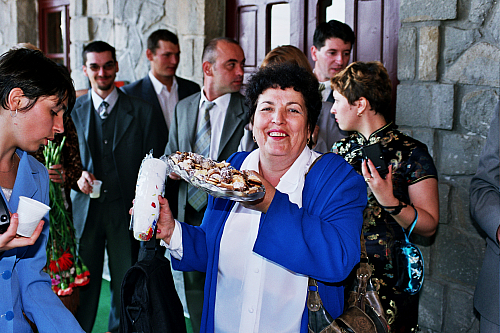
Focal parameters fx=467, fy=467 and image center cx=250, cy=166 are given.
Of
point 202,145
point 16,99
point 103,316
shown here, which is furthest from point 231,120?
point 103,316

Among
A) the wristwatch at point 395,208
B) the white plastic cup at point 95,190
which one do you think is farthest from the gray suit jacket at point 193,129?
the wristwatch at point 395,208

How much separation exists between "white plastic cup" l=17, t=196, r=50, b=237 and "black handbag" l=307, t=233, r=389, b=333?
0.89 metres

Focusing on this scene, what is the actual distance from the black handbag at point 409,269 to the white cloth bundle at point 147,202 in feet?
4.03

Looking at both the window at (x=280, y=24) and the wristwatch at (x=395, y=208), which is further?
the window at (x=280, y=24)

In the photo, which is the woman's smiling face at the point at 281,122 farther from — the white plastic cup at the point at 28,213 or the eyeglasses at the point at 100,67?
the eyeglasses at the point at 100,67

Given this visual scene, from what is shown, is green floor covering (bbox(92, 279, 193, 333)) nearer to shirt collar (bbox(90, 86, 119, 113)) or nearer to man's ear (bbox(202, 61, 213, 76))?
shirt collar (bbox(90, 86, 119, 113))

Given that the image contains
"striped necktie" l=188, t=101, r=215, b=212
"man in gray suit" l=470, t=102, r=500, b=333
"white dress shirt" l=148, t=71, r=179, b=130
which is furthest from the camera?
"white dress shirt" l=148, t=71, r=179, b=130

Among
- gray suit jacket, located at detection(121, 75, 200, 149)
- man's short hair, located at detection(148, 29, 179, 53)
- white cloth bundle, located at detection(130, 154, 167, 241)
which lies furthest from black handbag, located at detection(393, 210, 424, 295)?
man's short hair, located at detection(148, 29, 179, 53)

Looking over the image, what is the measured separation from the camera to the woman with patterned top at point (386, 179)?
2.15m

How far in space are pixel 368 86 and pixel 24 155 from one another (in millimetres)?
1694

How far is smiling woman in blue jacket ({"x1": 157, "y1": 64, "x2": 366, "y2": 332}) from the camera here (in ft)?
4.79

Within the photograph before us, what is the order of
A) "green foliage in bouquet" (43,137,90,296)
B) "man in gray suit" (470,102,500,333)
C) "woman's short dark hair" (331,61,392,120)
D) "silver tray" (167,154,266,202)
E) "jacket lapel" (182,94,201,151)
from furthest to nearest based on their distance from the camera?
"jacket lapel" (182,94,201,151) → "green foliage in bouquet" (43,137,90,296) → "woman's short dark hair" (331,61,392,120) → "man in gray suit" (470,102,500,333) → "silver tray" (167,154,266,202)

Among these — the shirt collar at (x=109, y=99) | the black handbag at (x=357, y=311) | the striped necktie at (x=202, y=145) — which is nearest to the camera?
the black handbag at (x=357, y=311)

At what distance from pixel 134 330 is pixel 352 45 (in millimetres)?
2679
